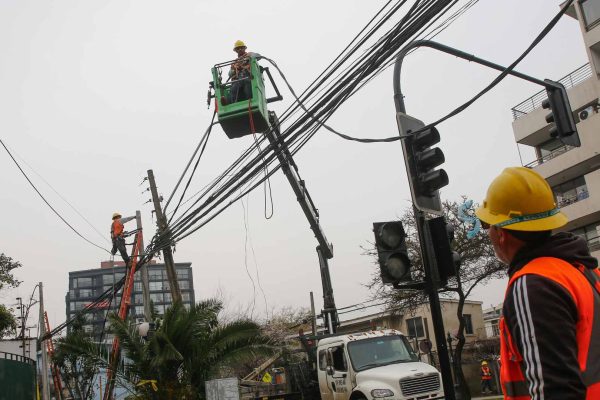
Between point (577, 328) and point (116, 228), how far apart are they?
19.6 m

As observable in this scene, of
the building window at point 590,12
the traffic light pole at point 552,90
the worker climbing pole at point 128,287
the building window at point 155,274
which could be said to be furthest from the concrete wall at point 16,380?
the building window at point 155,274

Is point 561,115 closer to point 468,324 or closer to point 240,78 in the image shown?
point 240,78

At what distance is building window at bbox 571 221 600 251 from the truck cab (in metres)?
17.6

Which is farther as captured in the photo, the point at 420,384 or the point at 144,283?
the point at 144,283

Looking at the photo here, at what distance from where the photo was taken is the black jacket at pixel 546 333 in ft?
5.99

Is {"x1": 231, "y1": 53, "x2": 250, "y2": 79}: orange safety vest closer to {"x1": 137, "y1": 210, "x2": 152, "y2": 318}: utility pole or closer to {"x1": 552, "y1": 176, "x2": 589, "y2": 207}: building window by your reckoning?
{"x1": 137, "y1": 210, "x2": 152, "y2": 318}: utility pole

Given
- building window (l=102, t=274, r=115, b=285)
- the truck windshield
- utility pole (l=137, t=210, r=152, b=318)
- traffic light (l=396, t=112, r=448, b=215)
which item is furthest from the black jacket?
building window (l=102, t=274, r=115, b=285)

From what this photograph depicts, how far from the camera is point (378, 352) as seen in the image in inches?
533

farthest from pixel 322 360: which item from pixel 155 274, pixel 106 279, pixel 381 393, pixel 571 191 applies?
pixel 106 279

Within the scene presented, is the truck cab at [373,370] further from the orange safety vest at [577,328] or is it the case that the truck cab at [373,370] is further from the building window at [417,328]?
the building window at [417,328]

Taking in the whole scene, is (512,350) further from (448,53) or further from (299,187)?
(299,187)

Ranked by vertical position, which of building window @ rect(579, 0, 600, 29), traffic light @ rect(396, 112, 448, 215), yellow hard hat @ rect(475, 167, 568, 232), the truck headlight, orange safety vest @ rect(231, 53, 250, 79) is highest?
building window @ rect(579, 0, 600, 29)

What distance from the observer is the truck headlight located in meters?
11.9

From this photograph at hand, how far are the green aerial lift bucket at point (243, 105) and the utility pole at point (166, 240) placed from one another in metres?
5.01
